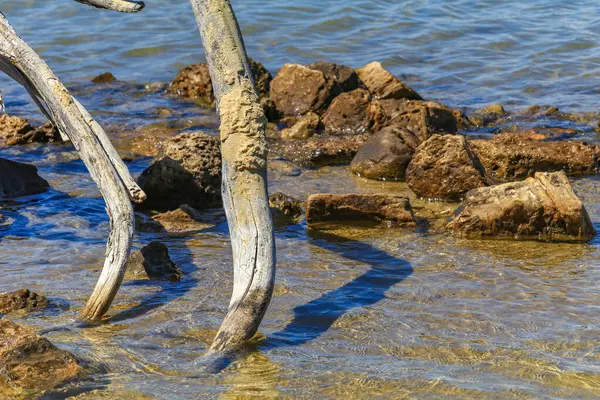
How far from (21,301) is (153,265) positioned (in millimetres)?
1052

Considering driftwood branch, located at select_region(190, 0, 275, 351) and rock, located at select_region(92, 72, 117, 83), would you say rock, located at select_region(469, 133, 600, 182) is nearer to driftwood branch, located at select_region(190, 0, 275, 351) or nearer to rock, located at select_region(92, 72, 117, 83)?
driftwood branch, located at select_region(190, 0, 275, 351)

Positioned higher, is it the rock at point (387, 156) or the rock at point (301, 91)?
the rock at point (301, 91)

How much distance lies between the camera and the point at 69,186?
907 cm

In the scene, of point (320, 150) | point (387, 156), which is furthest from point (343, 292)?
point (320, 150)

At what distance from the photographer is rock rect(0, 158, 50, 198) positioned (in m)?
8.67

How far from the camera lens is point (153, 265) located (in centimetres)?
662

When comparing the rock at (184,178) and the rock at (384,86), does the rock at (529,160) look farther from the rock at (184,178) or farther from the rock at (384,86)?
the rock at (184,178)

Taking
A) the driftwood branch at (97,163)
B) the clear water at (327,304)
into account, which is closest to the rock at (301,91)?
the clear water at (327,304)

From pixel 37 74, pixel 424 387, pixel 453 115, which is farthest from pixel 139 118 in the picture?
pixel 424 387

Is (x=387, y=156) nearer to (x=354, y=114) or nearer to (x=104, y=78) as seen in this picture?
(x=354, y=114)

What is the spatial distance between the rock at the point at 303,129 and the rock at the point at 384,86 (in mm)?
1086

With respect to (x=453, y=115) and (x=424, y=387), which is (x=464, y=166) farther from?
(x=424, y=387)

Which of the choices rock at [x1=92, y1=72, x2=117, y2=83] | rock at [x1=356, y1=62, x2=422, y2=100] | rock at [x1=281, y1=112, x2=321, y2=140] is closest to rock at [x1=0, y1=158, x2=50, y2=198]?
rock at [x1=281, y1=112, x2=321, y2=140]

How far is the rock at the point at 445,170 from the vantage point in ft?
28.1
